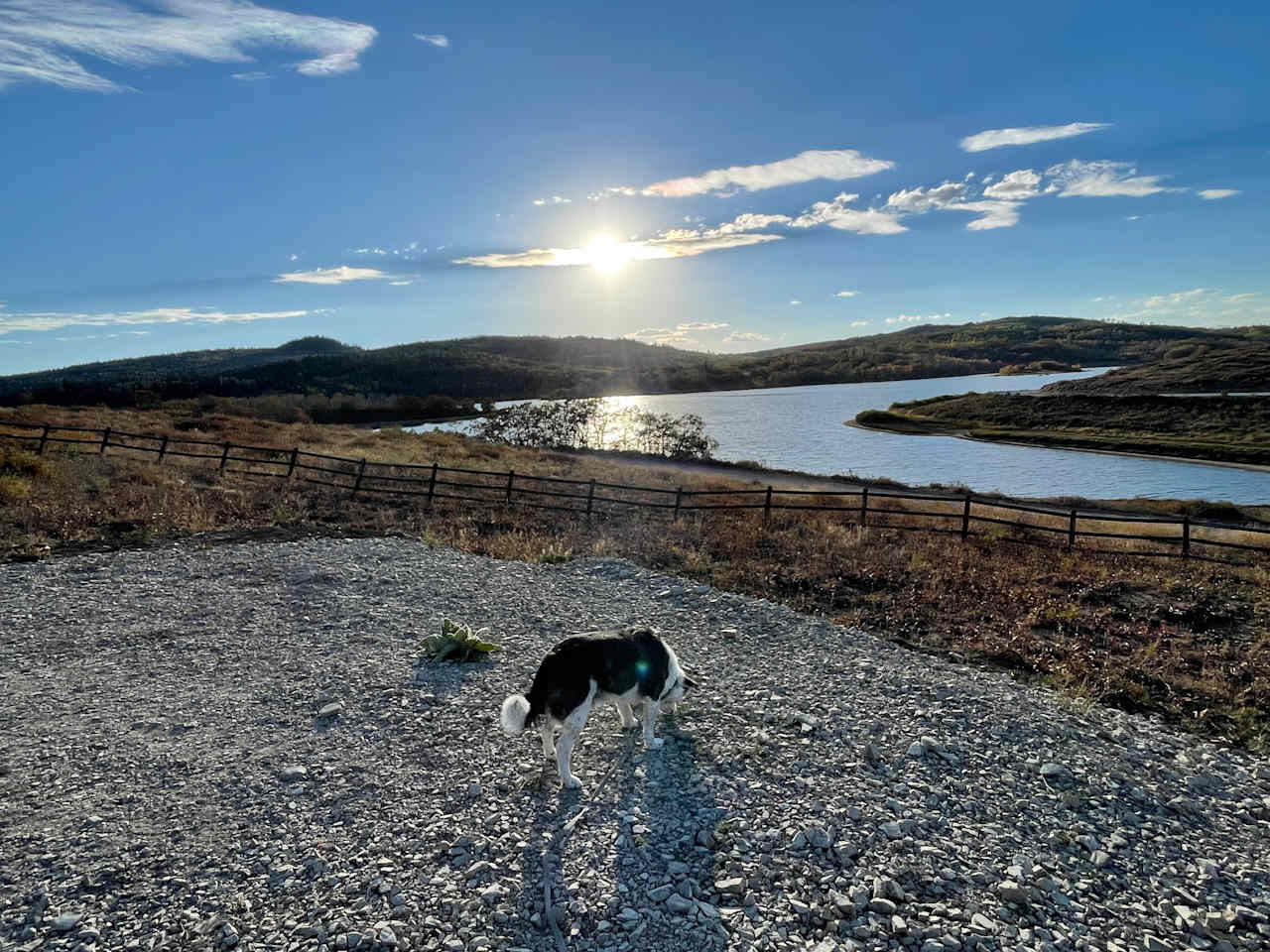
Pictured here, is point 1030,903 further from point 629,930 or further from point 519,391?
point 519,391

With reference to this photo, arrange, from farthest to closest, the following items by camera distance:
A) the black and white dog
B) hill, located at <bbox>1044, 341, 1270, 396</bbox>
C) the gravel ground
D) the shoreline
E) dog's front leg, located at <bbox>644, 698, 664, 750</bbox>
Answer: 1. hill, located at <bbox>1044, 341, 1270, 396</bbox>
2. the shoreline
3. dog's front leg, located at <bbox>644, 698, 664, 750</bbox>
4. the black and white dog
5. the gravel ground

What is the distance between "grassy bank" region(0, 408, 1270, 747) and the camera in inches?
396

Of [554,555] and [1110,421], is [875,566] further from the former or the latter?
[1110,421]

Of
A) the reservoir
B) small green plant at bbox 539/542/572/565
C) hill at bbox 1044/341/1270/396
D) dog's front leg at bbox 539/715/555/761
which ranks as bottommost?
the reservoir

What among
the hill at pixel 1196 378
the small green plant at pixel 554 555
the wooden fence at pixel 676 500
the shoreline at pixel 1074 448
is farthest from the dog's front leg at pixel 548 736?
the hill at pixel 1196 378

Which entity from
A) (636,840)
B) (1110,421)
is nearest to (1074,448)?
(1110,421)

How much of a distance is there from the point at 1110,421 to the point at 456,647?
8396cm

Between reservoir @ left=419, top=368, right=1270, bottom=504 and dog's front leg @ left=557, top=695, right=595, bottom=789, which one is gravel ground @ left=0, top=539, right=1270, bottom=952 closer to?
dog's front leg @ left=557, top=695, right=595, bottom=789

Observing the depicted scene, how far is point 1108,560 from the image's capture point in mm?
16609

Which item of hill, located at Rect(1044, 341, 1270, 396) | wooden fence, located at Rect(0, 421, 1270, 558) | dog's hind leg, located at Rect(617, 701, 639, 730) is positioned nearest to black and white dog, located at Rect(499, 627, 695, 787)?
dog's hind leg, located at Rect(617, 701, 639, 730)

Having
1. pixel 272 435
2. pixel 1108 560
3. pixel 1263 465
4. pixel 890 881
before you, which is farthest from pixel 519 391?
pixel 890 881

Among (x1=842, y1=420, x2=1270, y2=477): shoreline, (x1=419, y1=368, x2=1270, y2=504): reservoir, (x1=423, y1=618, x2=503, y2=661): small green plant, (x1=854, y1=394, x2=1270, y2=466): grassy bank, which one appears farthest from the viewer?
(x1=854, y1=394, x2=1270, y2=466): grassy bank

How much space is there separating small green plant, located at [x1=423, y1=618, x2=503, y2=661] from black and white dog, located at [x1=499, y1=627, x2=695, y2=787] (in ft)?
9.94

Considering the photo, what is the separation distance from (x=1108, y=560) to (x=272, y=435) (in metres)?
45.1
